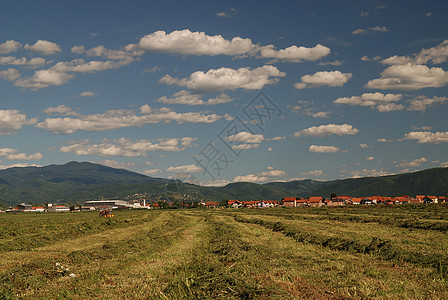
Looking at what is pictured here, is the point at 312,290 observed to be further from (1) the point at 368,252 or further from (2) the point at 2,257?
(2) the point at 2,257

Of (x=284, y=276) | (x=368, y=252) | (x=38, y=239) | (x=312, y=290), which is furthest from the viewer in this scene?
(x=38, y=239)

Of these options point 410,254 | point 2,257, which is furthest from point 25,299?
point 410,254

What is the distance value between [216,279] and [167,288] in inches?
65.7

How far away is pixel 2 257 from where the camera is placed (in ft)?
88.9

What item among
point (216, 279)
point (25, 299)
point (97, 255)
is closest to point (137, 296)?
point (216, 279)

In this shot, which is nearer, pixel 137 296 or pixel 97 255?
pixel 137 296

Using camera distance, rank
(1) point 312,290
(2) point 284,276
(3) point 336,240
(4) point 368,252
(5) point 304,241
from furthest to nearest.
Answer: (5) point 304,241 < (3) point 336,240 < (4) point 368,252 < (2) point 284,276 < (1) point 312,290

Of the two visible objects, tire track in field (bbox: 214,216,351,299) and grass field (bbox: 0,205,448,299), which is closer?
tire track in field (bbox: 214,216,351,299)

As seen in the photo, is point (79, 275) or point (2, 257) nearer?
point (79, 275)

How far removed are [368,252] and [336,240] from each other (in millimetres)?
3988

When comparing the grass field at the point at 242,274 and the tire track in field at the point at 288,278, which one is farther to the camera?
the grass field at the point at 242,274

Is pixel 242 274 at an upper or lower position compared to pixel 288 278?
upper

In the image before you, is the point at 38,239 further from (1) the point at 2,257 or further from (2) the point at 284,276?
(2) the point at 284,276

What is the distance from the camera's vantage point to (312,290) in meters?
13.3
